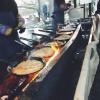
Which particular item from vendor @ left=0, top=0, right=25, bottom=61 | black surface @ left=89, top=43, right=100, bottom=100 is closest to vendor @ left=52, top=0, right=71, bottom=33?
vendor @ left=0, top=0, right=25, bottom=61

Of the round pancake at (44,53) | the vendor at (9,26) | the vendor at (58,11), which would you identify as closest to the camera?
the round pancake at (44,53)

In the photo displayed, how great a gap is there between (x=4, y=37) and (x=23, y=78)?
6.45ft

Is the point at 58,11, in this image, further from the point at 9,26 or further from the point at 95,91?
the point at 95,91

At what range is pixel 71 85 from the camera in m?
4.35

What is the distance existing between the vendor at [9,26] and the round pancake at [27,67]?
45.7 inches

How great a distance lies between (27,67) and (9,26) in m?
1.75

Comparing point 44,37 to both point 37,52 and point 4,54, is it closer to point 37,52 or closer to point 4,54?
point 4,54

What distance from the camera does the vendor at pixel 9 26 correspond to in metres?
4.79

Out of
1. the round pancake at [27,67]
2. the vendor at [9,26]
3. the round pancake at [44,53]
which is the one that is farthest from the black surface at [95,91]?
the vendor at [9,26]

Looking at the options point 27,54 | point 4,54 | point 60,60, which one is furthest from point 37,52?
point 4,54

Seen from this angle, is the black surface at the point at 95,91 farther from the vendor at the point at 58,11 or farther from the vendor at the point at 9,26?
the vendor at the point at 58,11

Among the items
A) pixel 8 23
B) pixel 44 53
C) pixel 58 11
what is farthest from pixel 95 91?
pixel 58 11

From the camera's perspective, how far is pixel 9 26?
491cm

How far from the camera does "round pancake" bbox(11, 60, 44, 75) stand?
3.22 m
